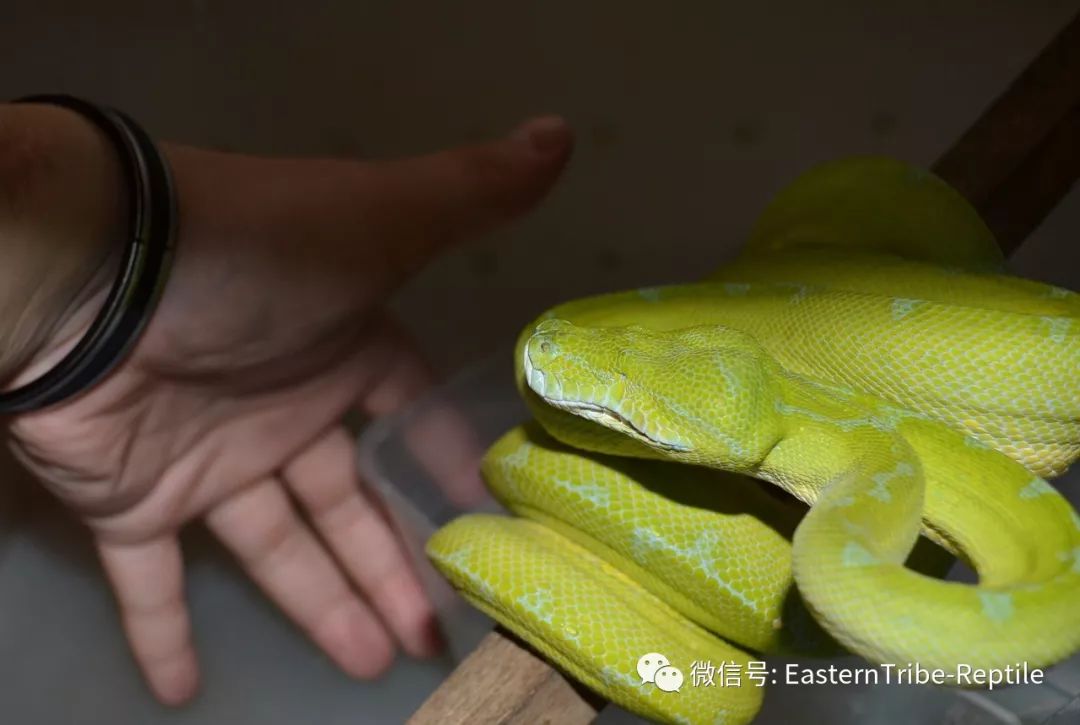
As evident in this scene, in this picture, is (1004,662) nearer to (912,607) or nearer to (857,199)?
(912,607)

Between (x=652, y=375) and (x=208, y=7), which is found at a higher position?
(x=208, y=7)

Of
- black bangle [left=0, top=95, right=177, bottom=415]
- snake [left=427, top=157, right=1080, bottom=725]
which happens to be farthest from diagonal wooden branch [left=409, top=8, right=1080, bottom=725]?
black bangle [left=0, top=95, right=177, bottom=415]

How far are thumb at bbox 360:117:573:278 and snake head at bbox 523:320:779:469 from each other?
69 cm

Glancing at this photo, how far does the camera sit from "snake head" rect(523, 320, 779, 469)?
1053mm

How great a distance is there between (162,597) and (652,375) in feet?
4.56

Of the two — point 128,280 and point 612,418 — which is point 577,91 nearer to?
point 128,280

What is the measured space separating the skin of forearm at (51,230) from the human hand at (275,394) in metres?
0.03

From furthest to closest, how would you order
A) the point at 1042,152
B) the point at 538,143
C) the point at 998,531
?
the point at 538,143, the point at 1042,152, the point at 998,531

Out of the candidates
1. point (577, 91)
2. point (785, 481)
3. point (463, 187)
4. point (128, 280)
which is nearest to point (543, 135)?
point (463, 187)

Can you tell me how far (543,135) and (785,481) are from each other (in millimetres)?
878

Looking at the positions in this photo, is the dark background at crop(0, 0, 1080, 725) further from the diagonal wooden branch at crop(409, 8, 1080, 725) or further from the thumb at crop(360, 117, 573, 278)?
Answer: the diagonal wooden branch at crop(409, 8, 1080, 725)

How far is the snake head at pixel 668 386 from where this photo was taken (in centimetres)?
105

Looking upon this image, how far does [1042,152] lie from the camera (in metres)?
1.60

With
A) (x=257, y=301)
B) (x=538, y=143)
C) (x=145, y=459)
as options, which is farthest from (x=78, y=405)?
(x=538, y=143)
